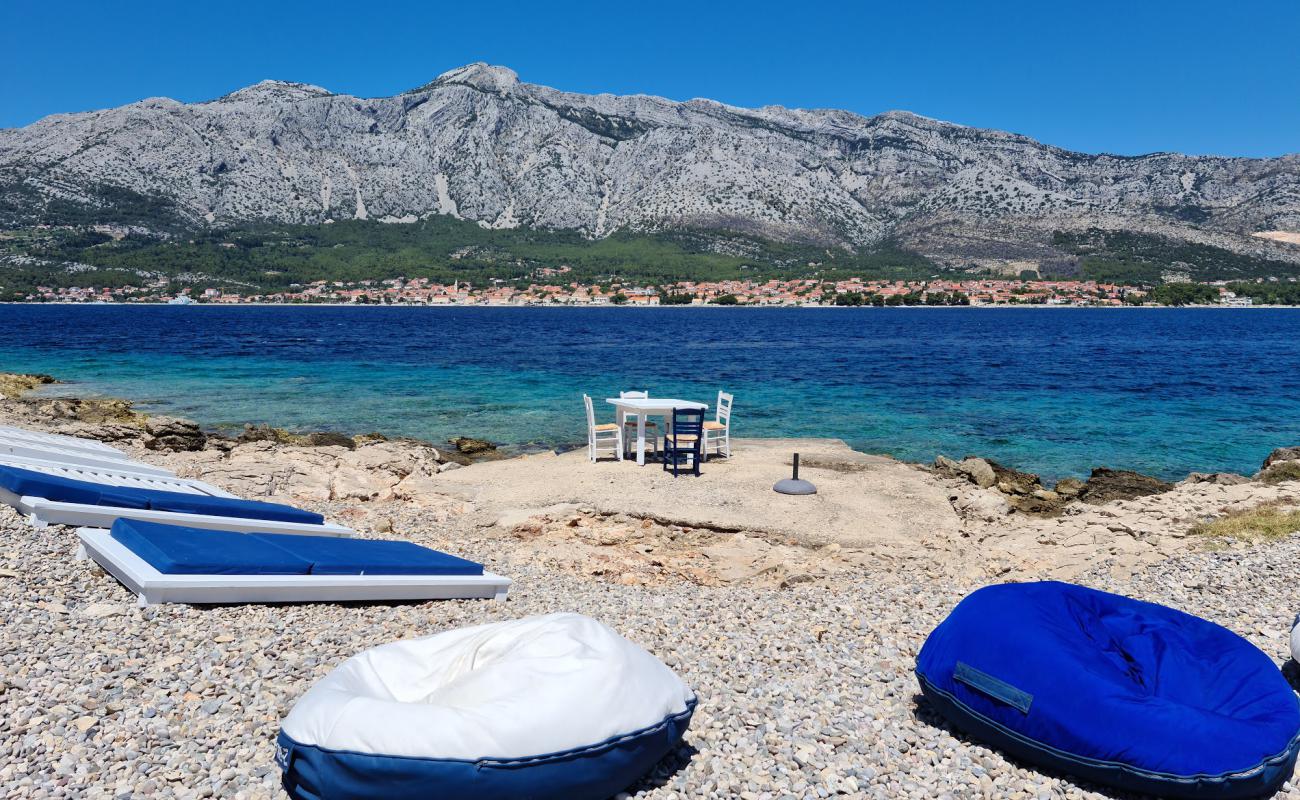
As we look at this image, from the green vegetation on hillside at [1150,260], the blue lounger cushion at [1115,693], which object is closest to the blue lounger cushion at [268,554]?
the blue lounger cushion at [1115,693]

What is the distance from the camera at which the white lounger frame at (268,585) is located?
5.84 meters

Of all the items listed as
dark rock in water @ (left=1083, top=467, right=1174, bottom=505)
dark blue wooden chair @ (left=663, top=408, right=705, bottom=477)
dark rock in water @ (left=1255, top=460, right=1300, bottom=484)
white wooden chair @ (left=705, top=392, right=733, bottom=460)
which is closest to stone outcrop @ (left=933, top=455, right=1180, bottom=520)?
dark rock in water @ (left=1083, top=467, right=1174, bottom=505)

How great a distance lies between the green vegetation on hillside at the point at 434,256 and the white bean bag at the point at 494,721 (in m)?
146

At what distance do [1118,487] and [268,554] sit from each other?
13.3 metres

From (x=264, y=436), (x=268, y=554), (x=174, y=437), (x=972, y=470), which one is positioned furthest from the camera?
(x=264, y=436)

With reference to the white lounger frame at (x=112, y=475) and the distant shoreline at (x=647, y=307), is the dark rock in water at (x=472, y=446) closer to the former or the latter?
the white lounger frame at (x=112, y=475)

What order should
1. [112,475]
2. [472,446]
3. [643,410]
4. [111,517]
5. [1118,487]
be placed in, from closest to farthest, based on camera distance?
[111,517] → [112,475] → [1118,487] → [643,410] → [472,446]

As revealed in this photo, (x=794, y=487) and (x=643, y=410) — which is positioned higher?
(x=643, y=410)

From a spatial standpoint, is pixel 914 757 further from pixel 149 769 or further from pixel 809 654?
pixel 149 769

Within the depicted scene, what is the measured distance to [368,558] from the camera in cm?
690

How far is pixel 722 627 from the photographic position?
6766mm

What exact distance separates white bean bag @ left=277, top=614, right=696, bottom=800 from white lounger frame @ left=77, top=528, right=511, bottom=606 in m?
1.94

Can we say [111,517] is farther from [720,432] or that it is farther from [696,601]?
[720,432]

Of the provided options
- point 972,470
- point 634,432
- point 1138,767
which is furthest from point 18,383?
point 1138,767
